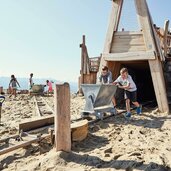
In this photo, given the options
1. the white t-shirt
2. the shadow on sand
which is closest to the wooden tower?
the white t-shirt

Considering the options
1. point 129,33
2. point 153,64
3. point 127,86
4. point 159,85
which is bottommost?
point 127,86

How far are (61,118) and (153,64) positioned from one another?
574 cm

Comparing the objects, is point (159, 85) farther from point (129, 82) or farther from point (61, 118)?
point (61, 118)

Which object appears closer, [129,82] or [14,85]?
[129,82]

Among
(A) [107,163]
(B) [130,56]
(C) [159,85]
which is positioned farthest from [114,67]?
(A) [107,163]

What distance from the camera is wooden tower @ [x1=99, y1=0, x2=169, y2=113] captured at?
30.7 ft

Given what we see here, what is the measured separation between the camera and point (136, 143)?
17.0ft

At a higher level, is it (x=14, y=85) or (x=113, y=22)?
(x=113, y=22)

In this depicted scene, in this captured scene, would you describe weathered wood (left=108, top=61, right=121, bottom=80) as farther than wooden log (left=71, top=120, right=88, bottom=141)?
Yes

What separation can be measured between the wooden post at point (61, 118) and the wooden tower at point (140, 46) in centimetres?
553

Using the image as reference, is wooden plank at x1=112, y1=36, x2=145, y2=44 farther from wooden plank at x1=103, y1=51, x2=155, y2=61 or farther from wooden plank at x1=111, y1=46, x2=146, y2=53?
wooden plank at x1=103, y1=51, x2=155, y2=61

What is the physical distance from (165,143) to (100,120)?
8.47 ft

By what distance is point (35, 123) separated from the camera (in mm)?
6172

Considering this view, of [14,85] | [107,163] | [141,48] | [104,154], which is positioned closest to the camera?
[107,163]
